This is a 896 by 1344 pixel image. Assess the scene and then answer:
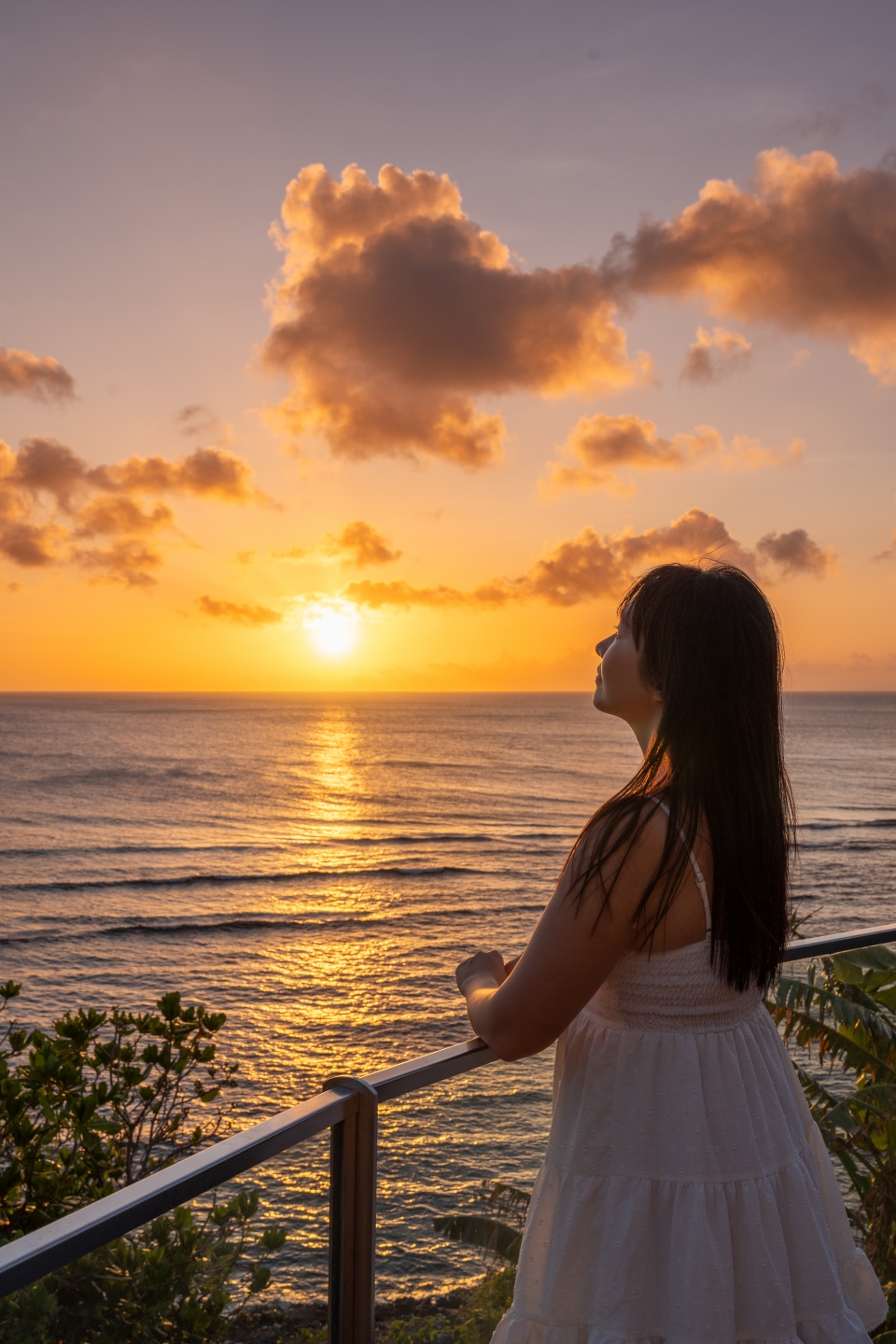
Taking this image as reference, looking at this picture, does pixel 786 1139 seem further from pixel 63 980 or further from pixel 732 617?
pixel 63 980

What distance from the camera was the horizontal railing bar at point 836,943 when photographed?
2420 mm

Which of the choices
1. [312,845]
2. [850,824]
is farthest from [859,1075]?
[850,824]

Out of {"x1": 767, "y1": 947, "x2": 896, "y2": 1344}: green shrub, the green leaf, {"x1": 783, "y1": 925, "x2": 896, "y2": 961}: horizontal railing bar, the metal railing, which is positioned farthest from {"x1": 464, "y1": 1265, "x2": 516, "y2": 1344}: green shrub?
{"x1": 767, "y1": 947, "x2": 896, "y2": 1344}: green shrub

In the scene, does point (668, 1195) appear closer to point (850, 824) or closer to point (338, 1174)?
point (338, 1174)

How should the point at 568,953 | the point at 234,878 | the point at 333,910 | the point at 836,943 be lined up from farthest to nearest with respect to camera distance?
the point at 234,878, the point at 333,910, the point at 836,943, the point at 568,953

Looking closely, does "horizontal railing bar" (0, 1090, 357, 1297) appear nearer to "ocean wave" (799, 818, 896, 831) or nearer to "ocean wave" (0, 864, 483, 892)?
"ocean wave" (0, 864, 483, 892)

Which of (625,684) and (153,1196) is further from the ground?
(625,684)

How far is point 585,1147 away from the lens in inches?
56.8

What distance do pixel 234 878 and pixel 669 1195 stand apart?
28162mm

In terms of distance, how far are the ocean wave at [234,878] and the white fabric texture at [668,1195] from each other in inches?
1056

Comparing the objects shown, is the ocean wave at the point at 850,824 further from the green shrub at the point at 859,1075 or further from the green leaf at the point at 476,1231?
the green leaf at the point at 476,1231

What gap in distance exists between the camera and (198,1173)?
121cm

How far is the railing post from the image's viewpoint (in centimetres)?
158

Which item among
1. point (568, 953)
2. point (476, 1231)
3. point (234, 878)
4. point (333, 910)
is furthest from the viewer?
point (234, 878)
